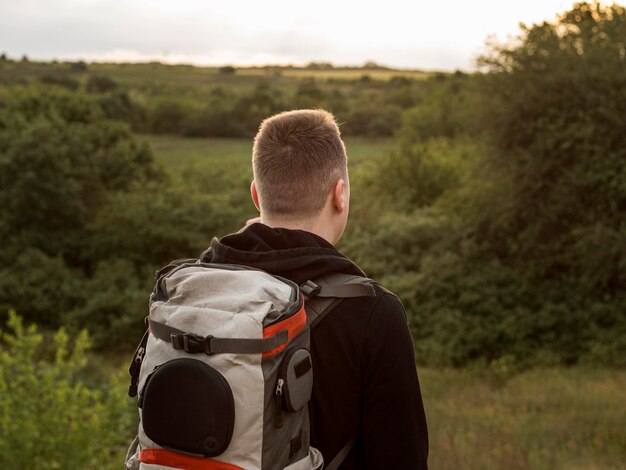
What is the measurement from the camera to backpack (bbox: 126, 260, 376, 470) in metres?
1.90

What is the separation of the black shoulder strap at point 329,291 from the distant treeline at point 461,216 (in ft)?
55.5

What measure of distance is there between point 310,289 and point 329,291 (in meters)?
0.05

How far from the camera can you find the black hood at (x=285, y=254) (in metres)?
2.07

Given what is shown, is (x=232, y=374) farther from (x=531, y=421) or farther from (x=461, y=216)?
(x=461, y=216)

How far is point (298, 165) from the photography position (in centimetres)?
215

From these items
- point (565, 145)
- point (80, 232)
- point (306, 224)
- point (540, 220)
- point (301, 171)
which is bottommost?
point (80, 232)

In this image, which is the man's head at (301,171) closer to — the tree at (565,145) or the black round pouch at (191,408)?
the black round pouch at (191,408)

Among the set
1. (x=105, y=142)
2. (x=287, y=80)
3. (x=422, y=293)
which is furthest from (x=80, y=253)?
(x=287, y=80)

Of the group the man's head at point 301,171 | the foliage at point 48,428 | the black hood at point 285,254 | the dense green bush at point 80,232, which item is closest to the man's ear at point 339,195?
the man's head at point 301,171

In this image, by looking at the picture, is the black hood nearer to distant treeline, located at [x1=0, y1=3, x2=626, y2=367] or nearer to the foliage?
the foliage

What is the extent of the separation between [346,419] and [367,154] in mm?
53651

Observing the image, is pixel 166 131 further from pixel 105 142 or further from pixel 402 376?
pixel 402 376

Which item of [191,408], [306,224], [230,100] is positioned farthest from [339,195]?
[230,100]

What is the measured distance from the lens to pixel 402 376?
6.63 feet
